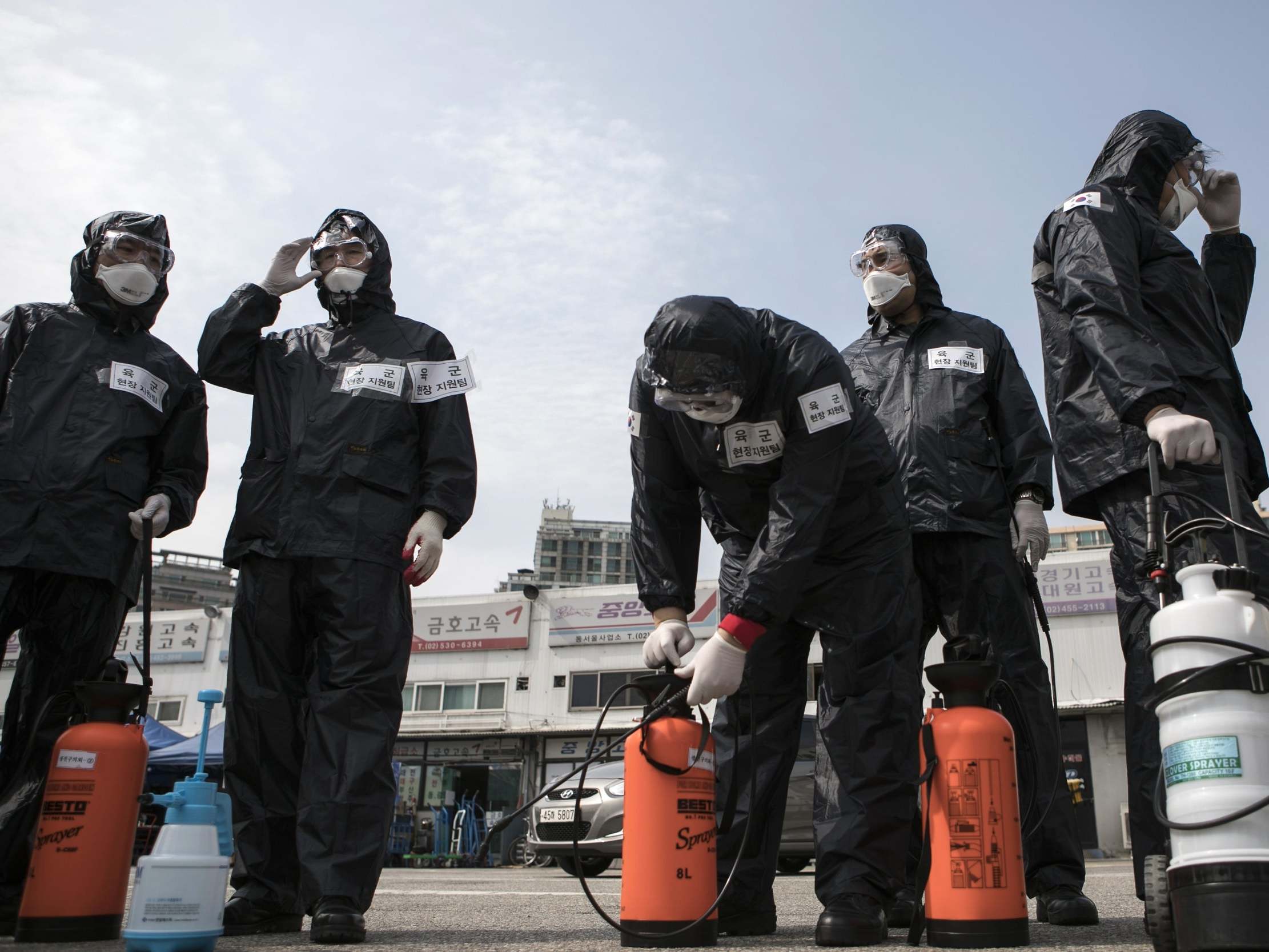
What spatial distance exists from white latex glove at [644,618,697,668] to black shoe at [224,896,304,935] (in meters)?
1.32

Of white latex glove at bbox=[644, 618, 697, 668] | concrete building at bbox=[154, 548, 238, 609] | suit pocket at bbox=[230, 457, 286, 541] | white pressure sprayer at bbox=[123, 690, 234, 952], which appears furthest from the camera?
concrete building at bbox=[154, 548, 238, 609]

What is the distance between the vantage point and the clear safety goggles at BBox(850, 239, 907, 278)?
4.10m

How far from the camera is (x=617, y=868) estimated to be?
13.1m

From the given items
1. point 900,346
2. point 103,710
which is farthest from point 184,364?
point 900,346

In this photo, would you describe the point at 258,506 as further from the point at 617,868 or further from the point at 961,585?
the point at 617,868

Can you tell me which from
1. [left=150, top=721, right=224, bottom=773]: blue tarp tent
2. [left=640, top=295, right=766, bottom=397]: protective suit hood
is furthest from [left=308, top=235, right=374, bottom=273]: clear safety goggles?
[left=150, top=721, right=224, bottom=773]: blue tarp tent

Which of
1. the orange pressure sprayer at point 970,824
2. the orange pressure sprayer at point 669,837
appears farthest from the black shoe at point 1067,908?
the orange pressure sprayer at point 669,837

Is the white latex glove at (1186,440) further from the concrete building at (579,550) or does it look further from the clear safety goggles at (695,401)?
the concrete building at (579,550)

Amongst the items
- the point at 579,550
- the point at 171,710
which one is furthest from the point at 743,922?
the point at 579,550

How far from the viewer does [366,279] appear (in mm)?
3578

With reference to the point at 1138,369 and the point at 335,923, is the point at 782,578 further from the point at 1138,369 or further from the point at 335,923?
the point at 335,923

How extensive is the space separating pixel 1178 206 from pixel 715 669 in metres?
2.10

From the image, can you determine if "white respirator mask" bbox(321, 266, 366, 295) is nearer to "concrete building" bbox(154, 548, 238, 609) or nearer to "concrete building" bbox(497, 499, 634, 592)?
"concrete building" bbox(154, 548, 238, 609)

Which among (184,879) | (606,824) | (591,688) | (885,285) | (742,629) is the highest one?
(591,688)
